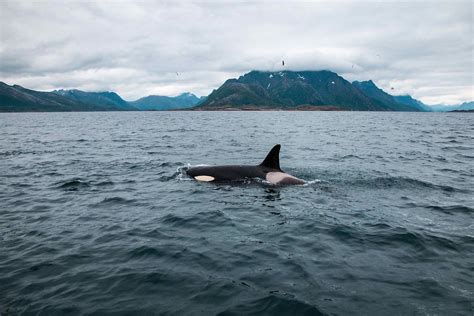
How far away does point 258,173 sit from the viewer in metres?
20.2

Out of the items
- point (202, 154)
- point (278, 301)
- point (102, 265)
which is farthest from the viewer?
point (202, 154)

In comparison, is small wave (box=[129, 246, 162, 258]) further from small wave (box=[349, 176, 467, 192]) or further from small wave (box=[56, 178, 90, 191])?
small wave (box=[349, 176, 467, 192])

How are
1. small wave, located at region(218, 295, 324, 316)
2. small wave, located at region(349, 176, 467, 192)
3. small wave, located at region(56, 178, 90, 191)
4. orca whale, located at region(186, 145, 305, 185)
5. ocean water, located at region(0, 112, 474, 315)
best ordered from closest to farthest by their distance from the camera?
1. small wave, located at region(218, 295, 324, 316)
2. ocean water, located at region(0, 112, 474, 315)
3. small wave, located at region(56, 178, 90, 191)
4. orca whale, located at region(186, 145, 305, 185)
5. small wave, located at region(349, 176, 467, 192)

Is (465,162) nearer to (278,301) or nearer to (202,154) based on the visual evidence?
(202,154)

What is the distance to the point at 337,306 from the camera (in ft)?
26.0

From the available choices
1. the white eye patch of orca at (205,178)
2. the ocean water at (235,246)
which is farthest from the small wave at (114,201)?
the white eye patch of orca at (205,178)

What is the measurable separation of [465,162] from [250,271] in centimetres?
2909

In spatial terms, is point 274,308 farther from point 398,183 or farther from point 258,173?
point 398,183

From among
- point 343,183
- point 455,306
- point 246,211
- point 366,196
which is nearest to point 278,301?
point 455,306

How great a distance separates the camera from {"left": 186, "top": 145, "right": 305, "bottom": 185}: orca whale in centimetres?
2003

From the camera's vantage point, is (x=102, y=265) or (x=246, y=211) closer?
(x=102, y=265)

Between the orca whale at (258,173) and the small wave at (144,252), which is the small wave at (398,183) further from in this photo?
the small wave at (144,252)

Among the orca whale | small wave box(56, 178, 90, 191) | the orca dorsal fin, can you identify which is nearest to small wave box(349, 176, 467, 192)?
the orca whale

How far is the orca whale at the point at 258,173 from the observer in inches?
789
